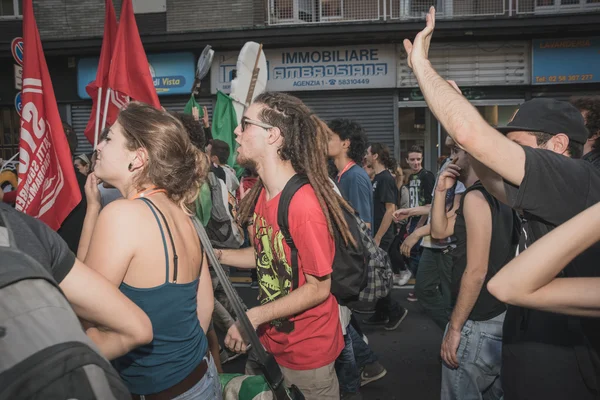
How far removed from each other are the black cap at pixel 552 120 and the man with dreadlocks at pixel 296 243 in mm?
953

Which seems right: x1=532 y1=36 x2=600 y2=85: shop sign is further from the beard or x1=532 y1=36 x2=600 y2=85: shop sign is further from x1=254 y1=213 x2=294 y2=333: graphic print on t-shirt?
x1=254 y1=213 x2=294 y2=333: graphic print on t-shirt

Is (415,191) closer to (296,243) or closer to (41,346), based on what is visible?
(296,243)

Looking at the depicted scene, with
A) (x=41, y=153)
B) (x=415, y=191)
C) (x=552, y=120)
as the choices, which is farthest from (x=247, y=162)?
(x=415, y=191)

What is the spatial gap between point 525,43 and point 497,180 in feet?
43.9

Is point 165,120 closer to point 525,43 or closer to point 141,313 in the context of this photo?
point 141,313

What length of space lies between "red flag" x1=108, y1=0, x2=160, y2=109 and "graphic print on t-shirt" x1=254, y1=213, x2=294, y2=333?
99.6 inches

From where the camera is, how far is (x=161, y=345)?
1.93 metres

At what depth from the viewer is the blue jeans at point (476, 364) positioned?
272 centimetres

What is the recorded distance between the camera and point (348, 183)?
500 cm

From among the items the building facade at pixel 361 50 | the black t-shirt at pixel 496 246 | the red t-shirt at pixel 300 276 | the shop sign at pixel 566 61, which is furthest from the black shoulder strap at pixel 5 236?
the shop sign at pixel 566 61

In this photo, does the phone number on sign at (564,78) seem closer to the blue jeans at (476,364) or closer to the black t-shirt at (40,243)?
the blue jeans at (476,364)

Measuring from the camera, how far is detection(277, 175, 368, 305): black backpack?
2527 millimetres

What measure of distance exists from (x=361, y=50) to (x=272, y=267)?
40.0ft

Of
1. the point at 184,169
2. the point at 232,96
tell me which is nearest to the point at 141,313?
the point at 184,169
